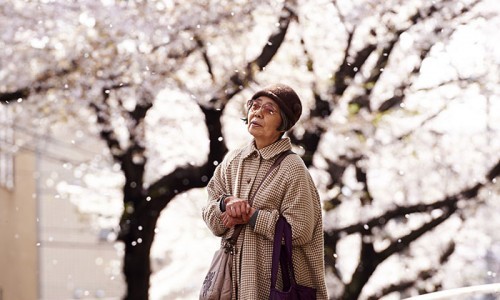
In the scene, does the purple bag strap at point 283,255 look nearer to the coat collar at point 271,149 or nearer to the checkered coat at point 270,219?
the checkered coat at point 270,219

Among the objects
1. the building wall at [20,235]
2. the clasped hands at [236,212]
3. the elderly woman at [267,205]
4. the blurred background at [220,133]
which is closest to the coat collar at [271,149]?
the elderly woman at [267,205]

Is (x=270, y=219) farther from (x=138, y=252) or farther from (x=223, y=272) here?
(x=138, y=252)

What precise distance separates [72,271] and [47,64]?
43.1 inches

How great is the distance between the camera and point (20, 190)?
171 inches

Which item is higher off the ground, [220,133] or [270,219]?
[220,133]

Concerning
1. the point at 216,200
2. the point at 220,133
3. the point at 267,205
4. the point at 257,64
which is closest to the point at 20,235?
the point at 220,133

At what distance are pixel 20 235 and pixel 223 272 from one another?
2.46m

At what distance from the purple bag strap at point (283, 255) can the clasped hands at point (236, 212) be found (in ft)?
0.26

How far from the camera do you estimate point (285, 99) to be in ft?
7.07

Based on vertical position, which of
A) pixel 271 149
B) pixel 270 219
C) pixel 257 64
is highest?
pixel 257 64

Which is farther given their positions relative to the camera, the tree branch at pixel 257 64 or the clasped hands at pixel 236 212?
the tree branch at pixel 257 64

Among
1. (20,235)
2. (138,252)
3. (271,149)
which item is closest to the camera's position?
(271,149)

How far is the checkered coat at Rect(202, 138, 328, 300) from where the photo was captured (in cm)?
209

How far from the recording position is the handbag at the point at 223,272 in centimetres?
210
